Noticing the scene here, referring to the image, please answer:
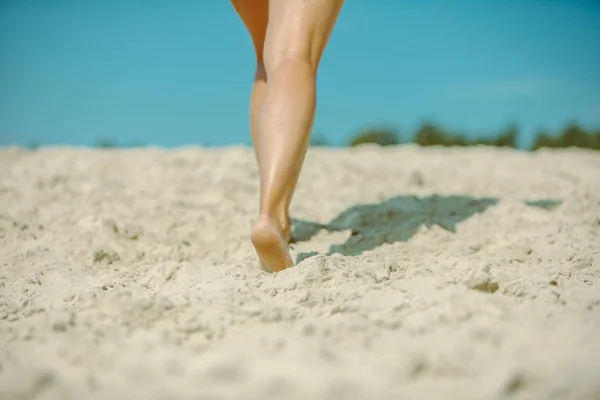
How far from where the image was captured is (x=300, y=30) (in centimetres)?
182

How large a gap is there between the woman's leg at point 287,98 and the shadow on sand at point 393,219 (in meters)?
0.49

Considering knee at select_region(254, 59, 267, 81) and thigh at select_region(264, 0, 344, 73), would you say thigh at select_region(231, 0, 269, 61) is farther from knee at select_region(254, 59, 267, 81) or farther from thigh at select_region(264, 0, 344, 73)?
thigh at select_region(264, 0, 344, 73)

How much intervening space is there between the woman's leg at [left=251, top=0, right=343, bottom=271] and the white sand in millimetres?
207

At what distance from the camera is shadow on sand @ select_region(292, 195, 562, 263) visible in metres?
2.39

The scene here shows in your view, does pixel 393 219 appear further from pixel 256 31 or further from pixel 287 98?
pixel 287 98

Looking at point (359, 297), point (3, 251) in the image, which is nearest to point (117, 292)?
point (359, 297)

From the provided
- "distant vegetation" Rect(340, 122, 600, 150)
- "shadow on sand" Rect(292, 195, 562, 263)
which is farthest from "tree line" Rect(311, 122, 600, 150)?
"shadow on sand" Rect(292, 195, 562, 263)

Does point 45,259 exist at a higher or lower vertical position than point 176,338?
lower

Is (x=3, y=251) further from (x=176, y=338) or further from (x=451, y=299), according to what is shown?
(x=451, y=299)

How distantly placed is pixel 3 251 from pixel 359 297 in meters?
1.57

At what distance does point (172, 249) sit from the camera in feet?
7.83

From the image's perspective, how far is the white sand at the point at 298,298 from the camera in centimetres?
101

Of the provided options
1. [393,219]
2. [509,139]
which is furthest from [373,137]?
[393,219]

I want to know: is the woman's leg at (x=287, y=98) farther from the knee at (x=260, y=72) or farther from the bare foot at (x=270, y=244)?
the knee at (x=260, y=72)
